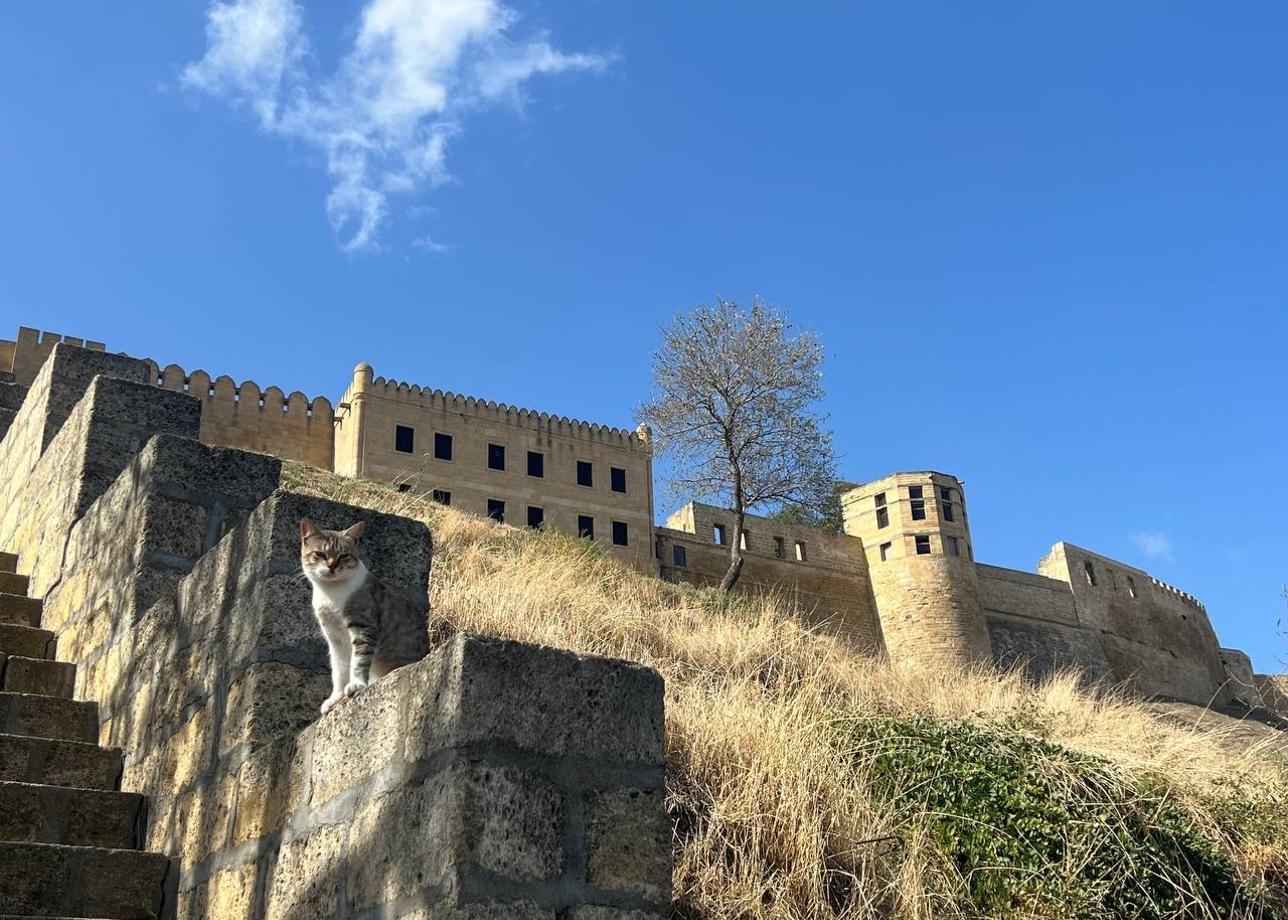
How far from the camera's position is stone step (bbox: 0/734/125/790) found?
4418 mm

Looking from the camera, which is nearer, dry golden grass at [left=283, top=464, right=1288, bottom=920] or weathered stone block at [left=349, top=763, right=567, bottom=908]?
weathered stone block at [left=349, top=763, right=567, bottom=908]

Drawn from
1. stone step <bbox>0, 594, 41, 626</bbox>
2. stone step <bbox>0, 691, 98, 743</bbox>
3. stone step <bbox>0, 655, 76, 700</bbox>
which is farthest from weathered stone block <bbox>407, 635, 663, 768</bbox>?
stone step <bbox>0, 594, 41, 626</bbox>

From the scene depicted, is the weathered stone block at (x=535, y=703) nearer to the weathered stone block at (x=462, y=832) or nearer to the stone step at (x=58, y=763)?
the weathered stone block at (x=462, y=832)

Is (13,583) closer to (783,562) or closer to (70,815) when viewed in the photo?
(70,815)

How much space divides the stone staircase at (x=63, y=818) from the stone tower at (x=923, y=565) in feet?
112

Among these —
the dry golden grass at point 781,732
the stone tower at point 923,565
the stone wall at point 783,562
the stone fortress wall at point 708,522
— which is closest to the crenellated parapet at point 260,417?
the stone fortress wall at point 708,522

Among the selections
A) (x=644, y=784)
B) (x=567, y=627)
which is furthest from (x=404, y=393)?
(x=644, y=784)

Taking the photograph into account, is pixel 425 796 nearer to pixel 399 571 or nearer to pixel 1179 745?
pixel 399 571

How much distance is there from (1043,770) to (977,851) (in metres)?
0.78

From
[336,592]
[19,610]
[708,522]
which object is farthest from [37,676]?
[708,522]

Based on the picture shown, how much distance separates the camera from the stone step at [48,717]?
4754 mm

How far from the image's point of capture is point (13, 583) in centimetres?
677

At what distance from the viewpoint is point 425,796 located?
271 cm

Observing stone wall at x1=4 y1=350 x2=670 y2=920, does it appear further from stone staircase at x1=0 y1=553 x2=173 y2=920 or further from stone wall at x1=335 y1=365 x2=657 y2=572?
stone wall at x1=335 y1=365 x2=657 y2=572
